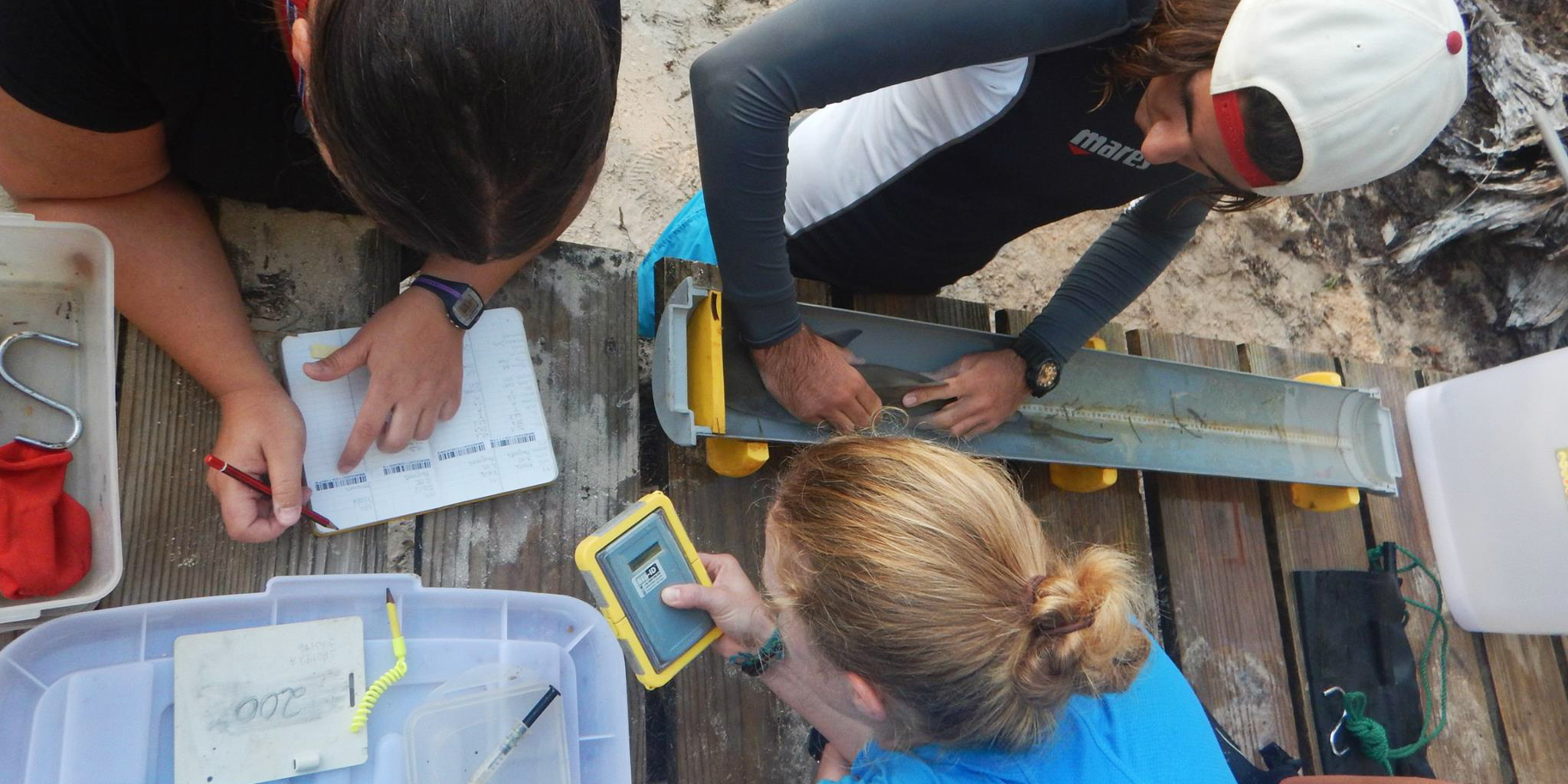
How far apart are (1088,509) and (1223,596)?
314 millimetres

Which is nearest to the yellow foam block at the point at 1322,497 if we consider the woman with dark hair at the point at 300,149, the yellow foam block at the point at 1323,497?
the yellow foam block at the point at 1323,497

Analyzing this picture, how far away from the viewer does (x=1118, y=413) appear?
147 centimetres

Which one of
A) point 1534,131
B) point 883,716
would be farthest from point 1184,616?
point 1534,131

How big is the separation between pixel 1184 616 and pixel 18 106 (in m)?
1.68

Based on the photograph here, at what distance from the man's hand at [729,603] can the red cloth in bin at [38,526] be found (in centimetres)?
60

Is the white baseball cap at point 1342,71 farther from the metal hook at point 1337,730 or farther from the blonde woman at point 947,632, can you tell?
the metal hook at point 1337,730

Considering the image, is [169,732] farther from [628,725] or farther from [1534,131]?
[1534,131]

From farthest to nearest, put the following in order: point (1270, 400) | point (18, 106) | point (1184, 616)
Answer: point (1270, 400) < point (1184, 616) < point (18, 106)

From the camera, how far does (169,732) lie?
877 mm

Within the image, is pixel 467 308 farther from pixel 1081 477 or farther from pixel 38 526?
pixel 1081 477

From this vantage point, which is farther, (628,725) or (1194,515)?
(1194,515)

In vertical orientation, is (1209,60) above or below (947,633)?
above

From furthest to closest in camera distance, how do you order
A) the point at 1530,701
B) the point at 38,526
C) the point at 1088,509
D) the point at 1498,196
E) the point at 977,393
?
the point at 1498,196 < the point at 1530,701 < the point at 1088,509 < the point at 977,393 < the point at 38,526

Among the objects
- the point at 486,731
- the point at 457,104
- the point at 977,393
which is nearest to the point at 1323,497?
the point at 977,393
